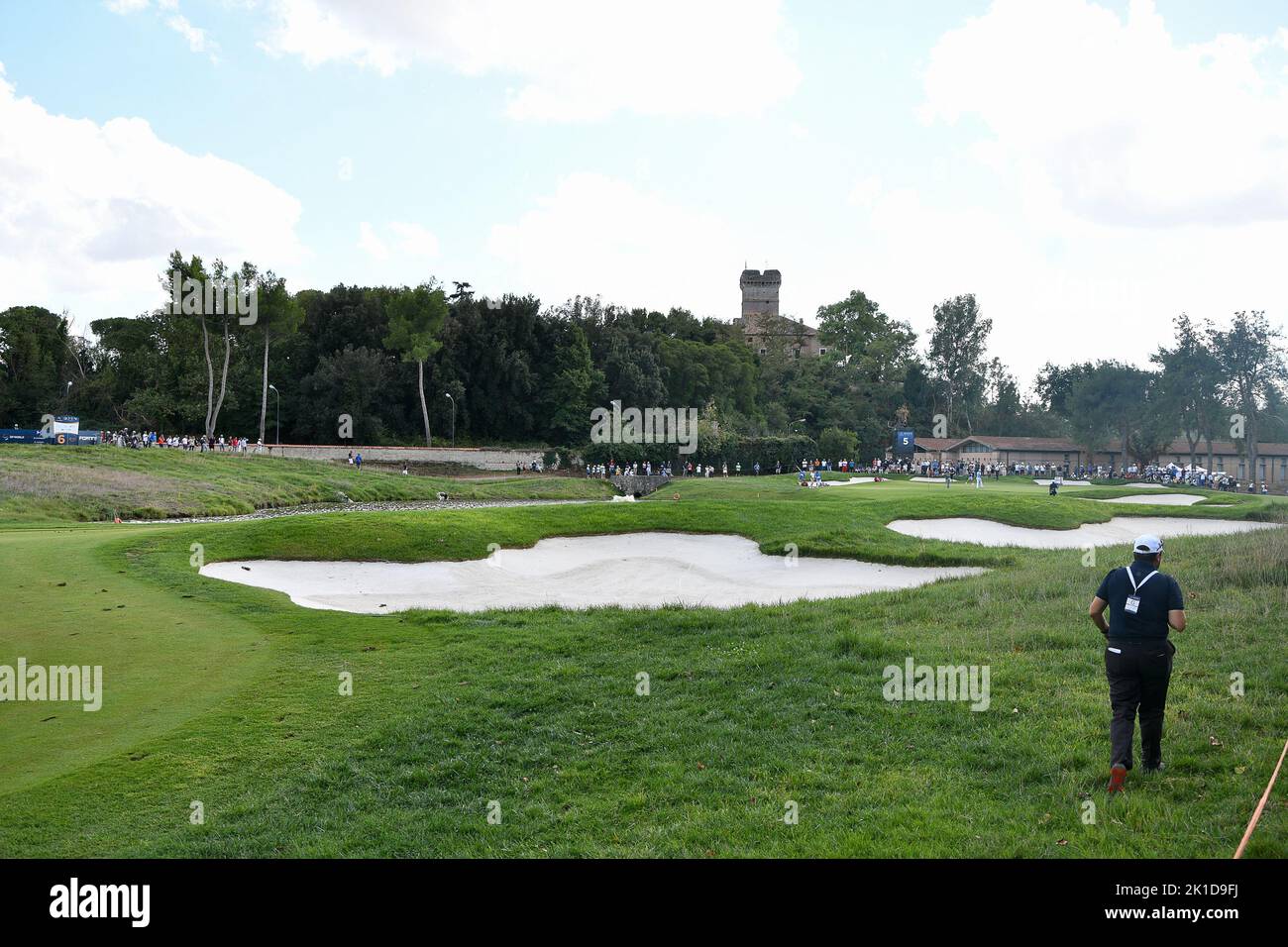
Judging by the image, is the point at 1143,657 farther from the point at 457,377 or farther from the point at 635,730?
the point at 457,377

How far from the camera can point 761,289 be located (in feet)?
611

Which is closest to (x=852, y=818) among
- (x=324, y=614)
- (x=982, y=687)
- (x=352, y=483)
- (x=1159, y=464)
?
(x=982, y=687)

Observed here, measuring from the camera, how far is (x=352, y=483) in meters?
62.6

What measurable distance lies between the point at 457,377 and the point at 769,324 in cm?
5594

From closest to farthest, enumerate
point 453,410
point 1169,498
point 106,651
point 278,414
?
point 106,651
point 1169,498
point 278,414
point 453,410

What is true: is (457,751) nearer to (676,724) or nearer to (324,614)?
(676,724)

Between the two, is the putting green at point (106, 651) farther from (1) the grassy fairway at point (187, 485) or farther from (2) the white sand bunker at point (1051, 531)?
(2) the white sand bunker at point (1051, 531)

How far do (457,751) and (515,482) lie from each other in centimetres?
5772

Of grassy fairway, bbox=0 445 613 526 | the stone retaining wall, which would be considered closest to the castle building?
the stone retaining wall

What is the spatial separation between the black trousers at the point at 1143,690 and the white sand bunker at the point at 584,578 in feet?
40.7

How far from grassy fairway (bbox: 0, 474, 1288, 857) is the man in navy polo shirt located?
0.39 m

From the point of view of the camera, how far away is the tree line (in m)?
84.9

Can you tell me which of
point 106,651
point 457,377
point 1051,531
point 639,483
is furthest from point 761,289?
point 106,651

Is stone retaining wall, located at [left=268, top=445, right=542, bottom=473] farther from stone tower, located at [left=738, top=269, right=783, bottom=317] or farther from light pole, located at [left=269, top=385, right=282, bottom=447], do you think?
stone tower, located at [left=738, top=269, right=783, bottom=317]
